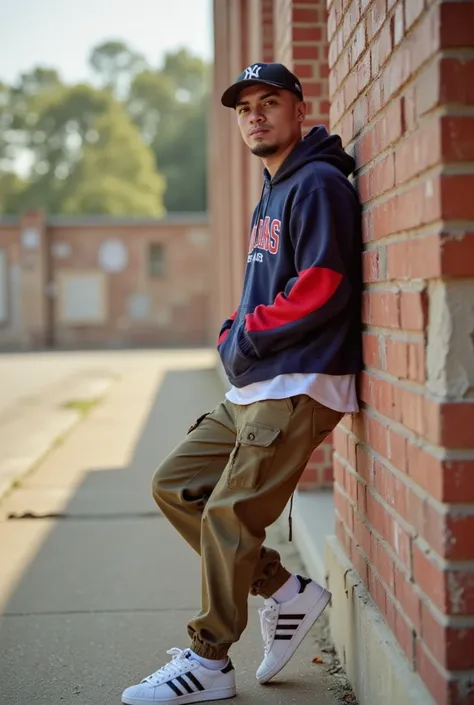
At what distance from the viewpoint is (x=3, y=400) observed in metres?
12.3

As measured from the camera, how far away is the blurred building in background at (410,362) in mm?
1730

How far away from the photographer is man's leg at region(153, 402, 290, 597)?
2771 mm

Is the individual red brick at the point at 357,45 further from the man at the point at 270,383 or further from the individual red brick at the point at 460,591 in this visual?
the individual red brick at the point at 460,591

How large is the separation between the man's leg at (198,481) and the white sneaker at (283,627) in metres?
0.07

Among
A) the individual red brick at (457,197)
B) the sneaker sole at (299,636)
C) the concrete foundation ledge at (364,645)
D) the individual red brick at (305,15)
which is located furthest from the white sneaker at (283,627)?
the individual red brick at (305,15)

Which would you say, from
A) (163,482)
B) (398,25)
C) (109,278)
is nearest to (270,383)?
(163,482)

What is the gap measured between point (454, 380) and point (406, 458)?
0.37 m

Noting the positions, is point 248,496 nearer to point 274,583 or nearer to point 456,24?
point 274,583

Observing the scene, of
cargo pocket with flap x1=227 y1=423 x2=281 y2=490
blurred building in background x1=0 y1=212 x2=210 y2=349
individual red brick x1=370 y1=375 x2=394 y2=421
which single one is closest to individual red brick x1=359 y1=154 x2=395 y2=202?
individual red brick x1=370 y1=375 x2=394 y2=421

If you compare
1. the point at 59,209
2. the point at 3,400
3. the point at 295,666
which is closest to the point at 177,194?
the point at 59,209

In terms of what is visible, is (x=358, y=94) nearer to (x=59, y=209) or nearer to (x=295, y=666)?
(x=295, y=666)

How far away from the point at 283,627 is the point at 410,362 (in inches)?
47.9

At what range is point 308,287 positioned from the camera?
235 cm

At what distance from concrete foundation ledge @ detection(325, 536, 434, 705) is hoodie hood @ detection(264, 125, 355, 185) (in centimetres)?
126
